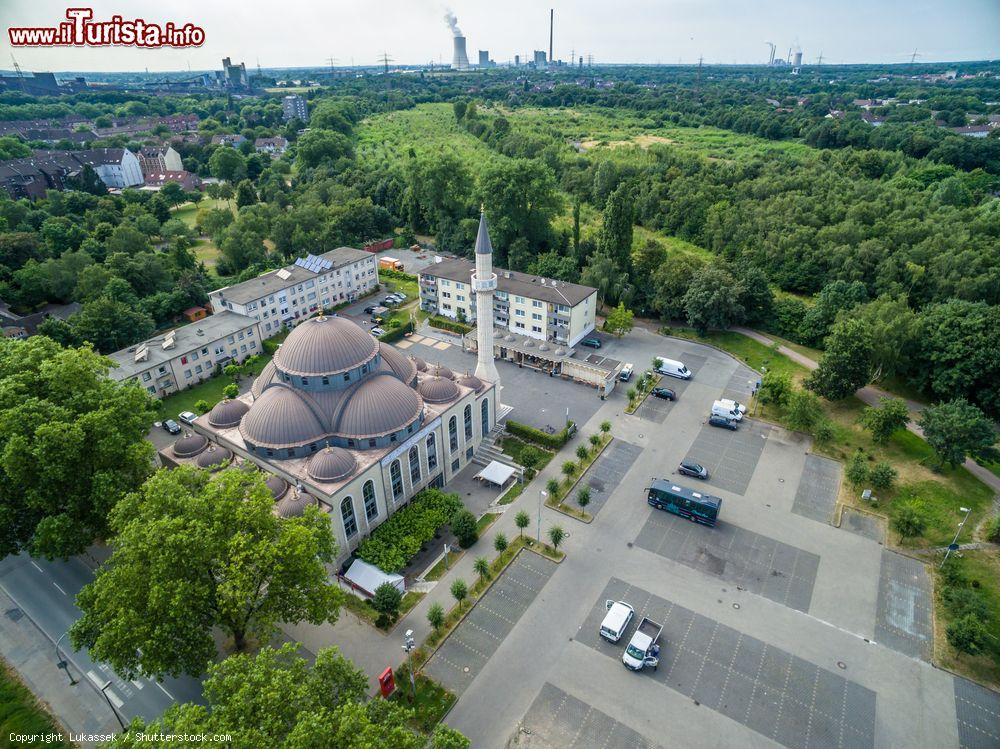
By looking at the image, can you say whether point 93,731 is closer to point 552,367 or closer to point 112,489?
point 112,489

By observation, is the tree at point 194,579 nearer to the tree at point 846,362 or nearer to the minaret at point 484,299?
the minaret at point 484,299

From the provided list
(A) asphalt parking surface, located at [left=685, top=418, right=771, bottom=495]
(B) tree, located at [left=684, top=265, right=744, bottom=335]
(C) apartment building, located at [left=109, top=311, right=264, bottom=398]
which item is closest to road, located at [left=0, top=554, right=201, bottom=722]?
(C) apartment building, located at [left=109, top=311, right=264, bottom=398]

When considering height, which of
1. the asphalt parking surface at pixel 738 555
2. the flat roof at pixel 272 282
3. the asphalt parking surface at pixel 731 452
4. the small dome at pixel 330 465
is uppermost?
the flat roof at pixel 272 282

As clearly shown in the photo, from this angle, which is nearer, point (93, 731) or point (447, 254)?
point (93, 731)

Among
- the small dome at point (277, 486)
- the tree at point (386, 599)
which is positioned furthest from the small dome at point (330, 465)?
the tree at point (386, 599)

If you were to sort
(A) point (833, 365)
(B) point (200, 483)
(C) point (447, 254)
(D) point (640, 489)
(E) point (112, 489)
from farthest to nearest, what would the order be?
(C) point (447, 254) < (A) point (833, 365) < (D) point (640, 489) < (E) point (112, 489) < (B) point (200, 483)

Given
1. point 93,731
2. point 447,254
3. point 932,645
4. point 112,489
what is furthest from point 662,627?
point 447,254
